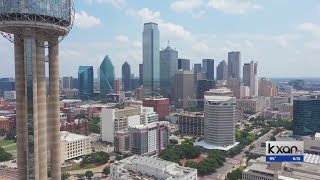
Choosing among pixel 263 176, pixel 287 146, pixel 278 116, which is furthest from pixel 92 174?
pixel 278 116

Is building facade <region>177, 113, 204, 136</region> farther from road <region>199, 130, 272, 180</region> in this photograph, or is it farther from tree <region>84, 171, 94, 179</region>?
tree <region>84, 171, 94, 179</region>

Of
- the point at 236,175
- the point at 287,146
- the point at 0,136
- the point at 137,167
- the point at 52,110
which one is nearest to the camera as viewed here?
the point at 287,146

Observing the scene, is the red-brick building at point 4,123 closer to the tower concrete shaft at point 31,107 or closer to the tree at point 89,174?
the tree at point 89,174

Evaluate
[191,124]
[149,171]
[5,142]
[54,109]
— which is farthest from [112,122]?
[54,109]

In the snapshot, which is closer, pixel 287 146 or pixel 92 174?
pixel 287 146

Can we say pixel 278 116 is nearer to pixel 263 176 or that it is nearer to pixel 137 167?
pixel 263 176

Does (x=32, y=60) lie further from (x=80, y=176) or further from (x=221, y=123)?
(x=221, y=123)
